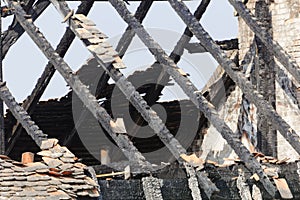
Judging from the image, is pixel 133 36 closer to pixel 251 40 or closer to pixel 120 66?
pixel 251 40

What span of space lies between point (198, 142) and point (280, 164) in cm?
335

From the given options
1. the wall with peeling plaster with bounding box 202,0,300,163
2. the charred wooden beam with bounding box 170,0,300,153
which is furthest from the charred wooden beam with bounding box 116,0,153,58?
the charred wooden beam with bounding box 170,0,300,153

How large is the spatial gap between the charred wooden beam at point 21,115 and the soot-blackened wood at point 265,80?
4326 mm

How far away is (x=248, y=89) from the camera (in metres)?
16.2

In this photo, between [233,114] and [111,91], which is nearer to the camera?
[233,114]

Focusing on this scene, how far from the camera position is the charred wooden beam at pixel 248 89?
16.2 meters

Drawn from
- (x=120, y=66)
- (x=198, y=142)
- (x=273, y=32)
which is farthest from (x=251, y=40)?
(x=120, y=66)

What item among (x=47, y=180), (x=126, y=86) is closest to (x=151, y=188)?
(x=126, y=86)

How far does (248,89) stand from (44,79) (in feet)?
12.3

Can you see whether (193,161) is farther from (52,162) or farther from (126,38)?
(126,38)

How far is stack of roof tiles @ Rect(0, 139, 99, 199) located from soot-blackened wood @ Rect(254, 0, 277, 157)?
17.5 ft

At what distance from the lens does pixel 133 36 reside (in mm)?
19297

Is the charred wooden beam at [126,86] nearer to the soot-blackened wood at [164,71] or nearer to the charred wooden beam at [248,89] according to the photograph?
the charred wooden beam at [248,89]

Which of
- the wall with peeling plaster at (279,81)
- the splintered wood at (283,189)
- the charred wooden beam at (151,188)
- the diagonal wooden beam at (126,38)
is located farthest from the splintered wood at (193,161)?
the diagonal wooden beam at (126,38)
